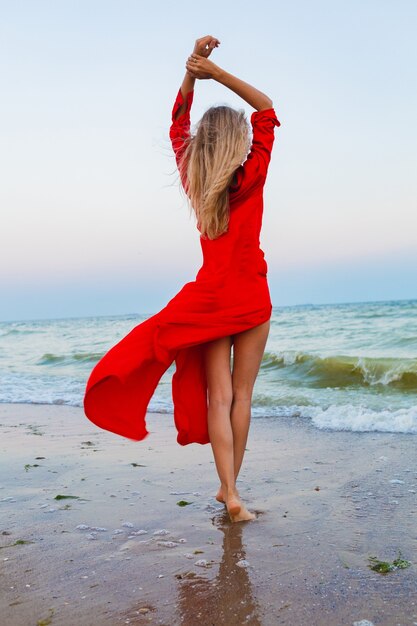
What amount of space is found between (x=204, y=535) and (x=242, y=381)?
33.2 inches

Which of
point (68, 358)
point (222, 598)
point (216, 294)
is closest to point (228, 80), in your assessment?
point (216, 294)

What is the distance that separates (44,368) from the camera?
13.2 metres

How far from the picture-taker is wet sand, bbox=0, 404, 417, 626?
217cm

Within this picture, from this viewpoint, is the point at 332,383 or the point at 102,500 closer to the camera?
the point at 102,500

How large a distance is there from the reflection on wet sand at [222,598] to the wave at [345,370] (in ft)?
19.6

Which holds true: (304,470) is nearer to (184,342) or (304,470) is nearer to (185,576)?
(184,342)

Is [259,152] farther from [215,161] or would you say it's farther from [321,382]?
[321,382]

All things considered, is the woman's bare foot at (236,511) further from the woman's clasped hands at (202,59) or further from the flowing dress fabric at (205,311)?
the woman's clasped hands at (202,59)

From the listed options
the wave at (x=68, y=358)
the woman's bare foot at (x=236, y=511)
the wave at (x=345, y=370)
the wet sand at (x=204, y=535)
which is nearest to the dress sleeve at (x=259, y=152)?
the woman's bare foot at (x=236, y=511)

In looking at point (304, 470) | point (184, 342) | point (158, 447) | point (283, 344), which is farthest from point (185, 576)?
point (283, 344)

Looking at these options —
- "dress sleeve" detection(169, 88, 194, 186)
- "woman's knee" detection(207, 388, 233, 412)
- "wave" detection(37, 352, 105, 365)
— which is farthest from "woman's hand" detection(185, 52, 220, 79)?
"wave" detection(37, 352, 105, 365)

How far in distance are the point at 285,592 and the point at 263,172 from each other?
6.39 feet

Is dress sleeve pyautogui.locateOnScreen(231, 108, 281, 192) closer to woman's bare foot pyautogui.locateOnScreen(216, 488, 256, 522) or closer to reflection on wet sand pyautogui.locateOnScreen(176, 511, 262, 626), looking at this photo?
woman's bare foot pyautogui.locateOnScreen(216, 488, 256, 522)

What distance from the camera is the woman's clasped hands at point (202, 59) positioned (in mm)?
3215
